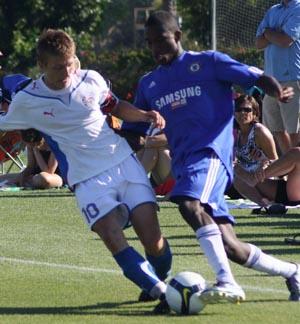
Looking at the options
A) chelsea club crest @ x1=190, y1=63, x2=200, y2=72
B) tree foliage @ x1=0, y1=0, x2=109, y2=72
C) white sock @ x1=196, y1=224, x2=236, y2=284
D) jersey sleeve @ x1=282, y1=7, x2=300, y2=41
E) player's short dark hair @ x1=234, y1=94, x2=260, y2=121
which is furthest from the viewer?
tree foliage @ x1=0, y1=0, x2=109, y2=72

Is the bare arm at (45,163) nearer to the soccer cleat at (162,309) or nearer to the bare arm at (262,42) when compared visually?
the bare arm at (262,42)

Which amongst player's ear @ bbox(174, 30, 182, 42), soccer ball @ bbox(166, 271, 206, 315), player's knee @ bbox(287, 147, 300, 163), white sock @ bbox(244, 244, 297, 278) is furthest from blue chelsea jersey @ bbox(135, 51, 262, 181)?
player's knee @ bbox(287, 147, 300, 163)

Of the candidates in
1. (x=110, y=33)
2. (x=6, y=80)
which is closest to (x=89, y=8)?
(x=6, y=80)

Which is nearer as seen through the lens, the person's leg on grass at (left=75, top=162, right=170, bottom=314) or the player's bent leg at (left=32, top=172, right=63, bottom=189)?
the person's leg on grass at (left=75, top=162, right=170, bottom=314)

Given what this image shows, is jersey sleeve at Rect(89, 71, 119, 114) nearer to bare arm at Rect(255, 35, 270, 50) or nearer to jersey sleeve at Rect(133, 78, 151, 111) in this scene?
jersey sleeve at Rect(133, 78, 151, 111)

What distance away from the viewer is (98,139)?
25.8 feet

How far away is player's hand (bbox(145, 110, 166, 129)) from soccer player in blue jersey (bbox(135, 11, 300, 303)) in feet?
0.41

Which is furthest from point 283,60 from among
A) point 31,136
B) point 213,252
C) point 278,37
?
point 213,252

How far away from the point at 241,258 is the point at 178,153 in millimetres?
774

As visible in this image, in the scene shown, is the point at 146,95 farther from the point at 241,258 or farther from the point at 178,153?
the point at 241,258

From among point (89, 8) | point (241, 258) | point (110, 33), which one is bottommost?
point (110, 33)

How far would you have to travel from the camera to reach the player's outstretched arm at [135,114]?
7.73 metres

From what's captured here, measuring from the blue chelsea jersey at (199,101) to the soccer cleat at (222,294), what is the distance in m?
0.83

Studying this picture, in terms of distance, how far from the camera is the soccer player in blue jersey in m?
7.70
